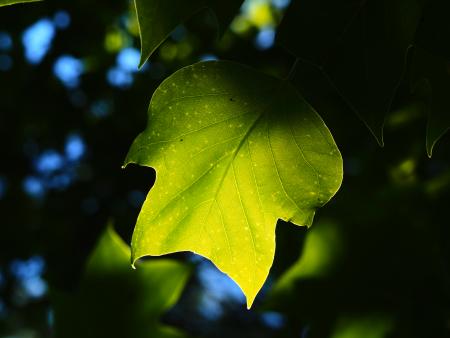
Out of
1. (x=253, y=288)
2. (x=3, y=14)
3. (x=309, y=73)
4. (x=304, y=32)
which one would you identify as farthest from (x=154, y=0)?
(x=3, y=14)

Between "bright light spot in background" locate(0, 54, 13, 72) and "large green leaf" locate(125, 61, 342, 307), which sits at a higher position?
"large green leaf" locate(125, 61, 342, 307)

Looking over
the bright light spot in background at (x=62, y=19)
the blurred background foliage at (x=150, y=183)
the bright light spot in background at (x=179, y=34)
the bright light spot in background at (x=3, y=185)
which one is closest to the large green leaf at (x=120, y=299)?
the blurred background foliage at (x=150, y=183)

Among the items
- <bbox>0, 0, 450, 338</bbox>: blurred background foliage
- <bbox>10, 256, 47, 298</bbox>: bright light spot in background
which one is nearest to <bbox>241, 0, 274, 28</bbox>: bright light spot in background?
<bbox>0, 0, 450, 338</bbox>: blurred background foliage

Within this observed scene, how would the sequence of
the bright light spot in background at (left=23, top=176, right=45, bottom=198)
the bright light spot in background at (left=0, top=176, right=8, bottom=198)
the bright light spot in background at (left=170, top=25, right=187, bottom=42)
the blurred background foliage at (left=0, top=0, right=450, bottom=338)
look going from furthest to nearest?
the bright light spot in background at (left=23, top=176, right=45, bottom=198) < the bright light spot in background at (left=0, top=176, right=8, bottom=198) < the bright light spot in background at (left=170, top=25, right=187, bottom=42) < the blurred background foliage at (left=0, top=0, right=450, bottom=338)

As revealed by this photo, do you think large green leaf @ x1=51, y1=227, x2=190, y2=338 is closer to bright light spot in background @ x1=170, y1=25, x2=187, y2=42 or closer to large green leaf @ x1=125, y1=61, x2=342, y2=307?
large green leaf @ x1=125, y1=61, x2=342, y2=307

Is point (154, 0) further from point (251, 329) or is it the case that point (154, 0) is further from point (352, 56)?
point (251, 329)

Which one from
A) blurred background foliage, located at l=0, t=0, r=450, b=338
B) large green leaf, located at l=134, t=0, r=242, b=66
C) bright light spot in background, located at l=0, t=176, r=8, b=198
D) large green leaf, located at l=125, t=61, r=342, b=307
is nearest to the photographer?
large green leaf, located at l=134, t=0, r=242, b=66

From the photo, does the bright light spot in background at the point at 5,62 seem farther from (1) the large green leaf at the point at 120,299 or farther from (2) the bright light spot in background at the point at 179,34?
(1) the large green leaf at the point at 120,299
